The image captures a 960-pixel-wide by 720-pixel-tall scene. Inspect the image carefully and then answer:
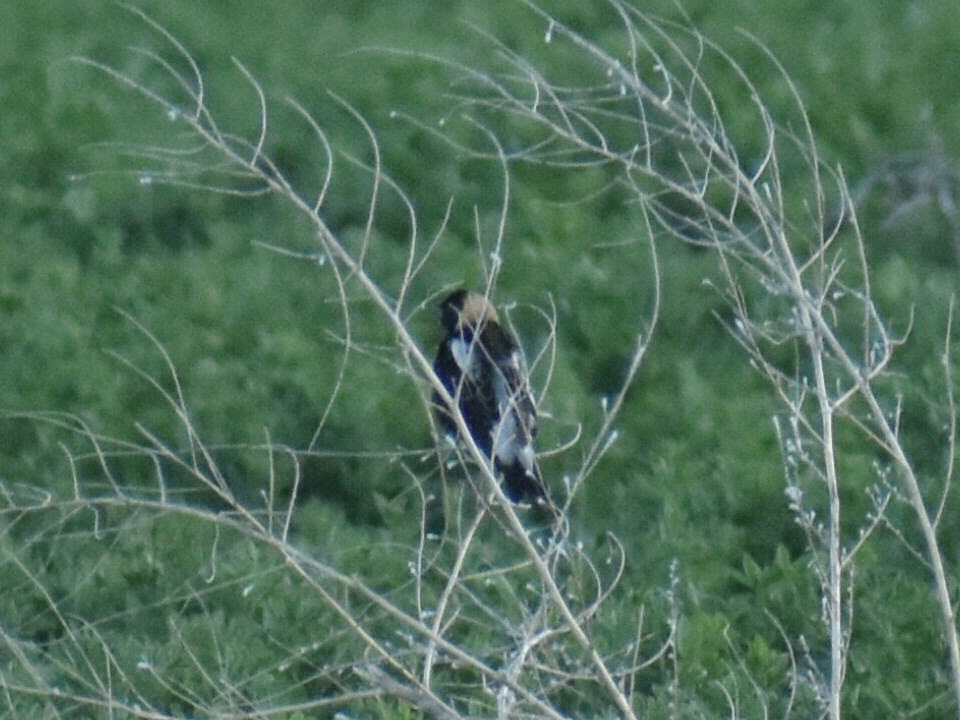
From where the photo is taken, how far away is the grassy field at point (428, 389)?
5.43 metres

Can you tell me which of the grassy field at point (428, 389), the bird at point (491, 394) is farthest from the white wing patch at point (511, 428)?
the grassy field at point (428, 389)

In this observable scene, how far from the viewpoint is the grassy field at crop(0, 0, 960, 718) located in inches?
214

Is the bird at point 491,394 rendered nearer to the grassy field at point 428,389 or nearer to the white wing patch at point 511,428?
the white wing patch at point 511,428

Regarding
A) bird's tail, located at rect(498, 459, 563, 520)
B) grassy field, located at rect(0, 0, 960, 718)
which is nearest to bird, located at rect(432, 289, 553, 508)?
bird's tail, located at rect(498, 459, 563, 520)

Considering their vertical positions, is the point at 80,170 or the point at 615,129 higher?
the point at 615,129

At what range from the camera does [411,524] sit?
288 inches

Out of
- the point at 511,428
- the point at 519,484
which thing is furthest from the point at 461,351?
the point at 519,484

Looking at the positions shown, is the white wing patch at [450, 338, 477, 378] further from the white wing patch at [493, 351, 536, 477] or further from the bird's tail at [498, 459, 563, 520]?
the bird's tail at [498, 459, 563, 520]

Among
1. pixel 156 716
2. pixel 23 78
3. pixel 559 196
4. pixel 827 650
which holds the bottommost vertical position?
pixel 23 78

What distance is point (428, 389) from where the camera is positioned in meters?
6.90

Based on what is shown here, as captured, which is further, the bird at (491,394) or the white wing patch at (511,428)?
the bird at (491,394)

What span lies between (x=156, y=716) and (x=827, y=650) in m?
2.75

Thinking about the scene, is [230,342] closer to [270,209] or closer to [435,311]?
[435,311]

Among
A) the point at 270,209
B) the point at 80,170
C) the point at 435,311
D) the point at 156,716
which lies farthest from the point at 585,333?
the point at 156,716
